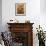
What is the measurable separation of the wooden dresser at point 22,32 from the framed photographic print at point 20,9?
50cm

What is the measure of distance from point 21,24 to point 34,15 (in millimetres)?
691

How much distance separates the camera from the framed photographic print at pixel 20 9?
6023mm

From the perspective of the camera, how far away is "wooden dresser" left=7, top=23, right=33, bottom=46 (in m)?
5.81

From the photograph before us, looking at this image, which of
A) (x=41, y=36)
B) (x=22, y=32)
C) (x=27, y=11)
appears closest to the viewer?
(x=41, y=36)

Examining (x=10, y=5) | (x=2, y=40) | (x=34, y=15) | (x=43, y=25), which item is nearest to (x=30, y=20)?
(x=34, y=15)

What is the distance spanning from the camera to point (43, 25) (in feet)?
20.5

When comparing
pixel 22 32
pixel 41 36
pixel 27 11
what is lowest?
pixel 41 36

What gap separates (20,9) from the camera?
604cm

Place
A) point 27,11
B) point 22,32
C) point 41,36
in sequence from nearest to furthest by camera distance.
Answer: point 41,36
point 22,32
point 27,11

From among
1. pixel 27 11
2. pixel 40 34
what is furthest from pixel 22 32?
pixel 27 11

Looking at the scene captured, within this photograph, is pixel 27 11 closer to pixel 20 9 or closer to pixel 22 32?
pixel 20 9

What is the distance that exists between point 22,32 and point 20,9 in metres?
0.96

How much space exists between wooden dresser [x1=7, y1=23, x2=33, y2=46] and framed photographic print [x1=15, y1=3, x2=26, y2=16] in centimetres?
50

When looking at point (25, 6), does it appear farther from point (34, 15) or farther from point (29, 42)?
point (29, 42)
